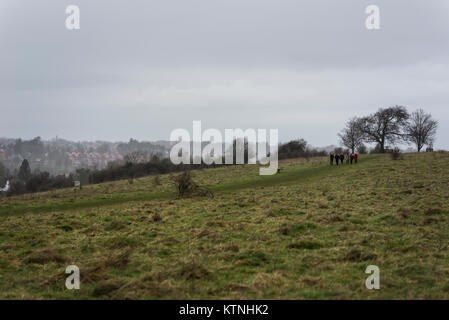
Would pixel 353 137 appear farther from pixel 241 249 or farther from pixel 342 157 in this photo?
pixel 241 249

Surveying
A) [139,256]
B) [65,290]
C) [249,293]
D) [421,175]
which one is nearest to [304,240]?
[249,293]

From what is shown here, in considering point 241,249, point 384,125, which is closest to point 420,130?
point 384,125

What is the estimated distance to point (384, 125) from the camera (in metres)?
67.9

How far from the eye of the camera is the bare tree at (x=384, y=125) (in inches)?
2655

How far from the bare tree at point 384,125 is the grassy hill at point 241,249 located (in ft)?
168

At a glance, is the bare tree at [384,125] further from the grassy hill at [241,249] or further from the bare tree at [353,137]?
the grassy hill at [241,249]

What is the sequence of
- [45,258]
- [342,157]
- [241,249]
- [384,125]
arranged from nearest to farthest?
[45,258] → [241,249] → [342,157] → [384,125]

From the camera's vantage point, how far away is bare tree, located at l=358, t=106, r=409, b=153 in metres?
67.4

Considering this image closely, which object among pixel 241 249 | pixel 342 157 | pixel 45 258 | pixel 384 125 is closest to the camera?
pixel 45 258

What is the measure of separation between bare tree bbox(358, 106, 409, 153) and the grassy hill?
51.3 meters

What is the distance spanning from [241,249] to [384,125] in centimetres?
6454

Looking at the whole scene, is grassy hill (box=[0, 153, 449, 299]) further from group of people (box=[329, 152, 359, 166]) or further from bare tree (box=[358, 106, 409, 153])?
bare tree (box=[358, 106, 409, 153])

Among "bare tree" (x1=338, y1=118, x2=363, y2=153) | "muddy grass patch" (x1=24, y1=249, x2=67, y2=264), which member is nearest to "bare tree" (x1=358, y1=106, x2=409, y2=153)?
"bare tree" (x1=338, y1=118, x2=363, y2=153)

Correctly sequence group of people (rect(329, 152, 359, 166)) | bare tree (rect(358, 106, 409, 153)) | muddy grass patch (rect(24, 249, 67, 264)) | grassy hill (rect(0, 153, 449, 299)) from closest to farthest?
grassy hill (rect(0, 153, 449, 299)) < muddy grass patch (rect(24, 249, 67, 264)) < group of people (rect(329, 152, 359, 166)) < bare tree (rect(358, 106, 409, 153))
